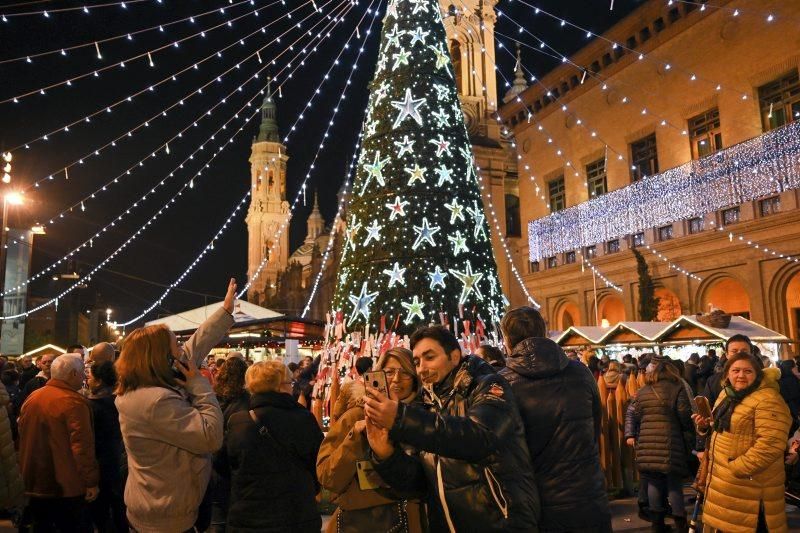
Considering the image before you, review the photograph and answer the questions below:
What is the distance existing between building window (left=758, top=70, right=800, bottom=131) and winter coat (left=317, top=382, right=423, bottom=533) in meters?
19.7

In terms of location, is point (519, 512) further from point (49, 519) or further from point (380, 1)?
point (380, 1)

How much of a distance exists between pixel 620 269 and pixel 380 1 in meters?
15.9

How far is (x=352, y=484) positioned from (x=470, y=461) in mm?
755

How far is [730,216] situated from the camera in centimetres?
2052

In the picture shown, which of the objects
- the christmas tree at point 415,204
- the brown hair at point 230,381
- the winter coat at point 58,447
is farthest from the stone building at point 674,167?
the winter coat at point 58,447

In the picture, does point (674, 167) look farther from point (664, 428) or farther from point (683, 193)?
point (664, 428)

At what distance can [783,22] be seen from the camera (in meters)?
18.2

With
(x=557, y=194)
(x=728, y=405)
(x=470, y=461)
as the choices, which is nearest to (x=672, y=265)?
(x=557, y=194)

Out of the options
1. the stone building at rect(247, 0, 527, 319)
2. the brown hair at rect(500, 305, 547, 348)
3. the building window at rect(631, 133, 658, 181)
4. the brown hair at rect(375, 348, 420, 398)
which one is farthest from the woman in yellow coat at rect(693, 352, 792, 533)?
the building window at rect(631, 133, 658, 181)

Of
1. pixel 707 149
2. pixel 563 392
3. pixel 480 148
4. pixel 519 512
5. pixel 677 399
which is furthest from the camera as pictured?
pixel 480 148

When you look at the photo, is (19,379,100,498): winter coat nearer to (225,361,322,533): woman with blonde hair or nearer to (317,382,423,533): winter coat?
(225,361,322,533): woman with blonde hair

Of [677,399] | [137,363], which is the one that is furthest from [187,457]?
[677,399]

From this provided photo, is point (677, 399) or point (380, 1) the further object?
point (380, 1)

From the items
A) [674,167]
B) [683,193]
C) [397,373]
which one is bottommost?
[397,373]
